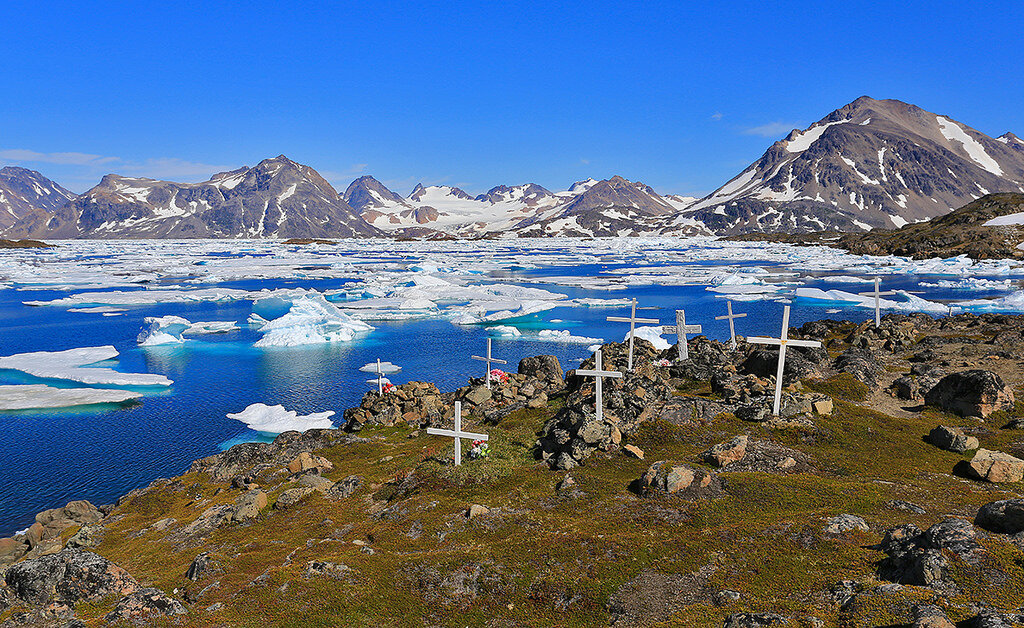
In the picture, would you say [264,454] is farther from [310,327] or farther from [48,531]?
[310,327]

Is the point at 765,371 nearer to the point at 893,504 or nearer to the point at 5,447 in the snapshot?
the point at 893,504

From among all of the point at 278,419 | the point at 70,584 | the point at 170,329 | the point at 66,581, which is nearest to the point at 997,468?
the point at 70,584

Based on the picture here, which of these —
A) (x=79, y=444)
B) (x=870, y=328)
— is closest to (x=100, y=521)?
(x=79, y=444)

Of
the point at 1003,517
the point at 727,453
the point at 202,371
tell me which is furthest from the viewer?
the point at 202,371

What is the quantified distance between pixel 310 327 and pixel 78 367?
20685 millimetres

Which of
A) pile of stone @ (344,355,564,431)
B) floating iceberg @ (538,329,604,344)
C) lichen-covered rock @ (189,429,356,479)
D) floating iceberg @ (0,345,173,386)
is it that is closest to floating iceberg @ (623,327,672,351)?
floating iceberg @ (538,329,604,344)

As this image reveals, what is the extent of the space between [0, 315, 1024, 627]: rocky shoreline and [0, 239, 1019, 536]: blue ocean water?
254 inches

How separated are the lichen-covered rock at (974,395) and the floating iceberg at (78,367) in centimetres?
5148

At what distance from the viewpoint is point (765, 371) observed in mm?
31656

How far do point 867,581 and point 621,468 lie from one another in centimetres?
925

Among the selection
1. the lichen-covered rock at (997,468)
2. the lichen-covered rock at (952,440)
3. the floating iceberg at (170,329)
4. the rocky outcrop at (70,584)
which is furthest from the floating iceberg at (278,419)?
the lichen-covered rock at (997,468)

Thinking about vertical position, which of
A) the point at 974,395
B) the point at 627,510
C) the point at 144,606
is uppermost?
the point at 974,395

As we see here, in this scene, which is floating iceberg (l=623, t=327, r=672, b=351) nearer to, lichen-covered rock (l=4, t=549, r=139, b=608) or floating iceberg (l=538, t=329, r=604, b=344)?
floating iceberg (l=538, t=329, r=604, b=344)

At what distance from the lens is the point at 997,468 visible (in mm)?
17453
